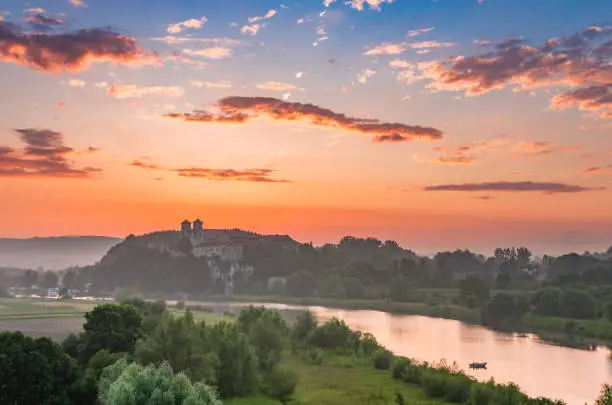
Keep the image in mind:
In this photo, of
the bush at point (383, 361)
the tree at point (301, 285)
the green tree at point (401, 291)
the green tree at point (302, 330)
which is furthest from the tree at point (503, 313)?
the tree at point (301, 285)

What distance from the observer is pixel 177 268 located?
140m

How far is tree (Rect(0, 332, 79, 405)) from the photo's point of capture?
79.5 feet

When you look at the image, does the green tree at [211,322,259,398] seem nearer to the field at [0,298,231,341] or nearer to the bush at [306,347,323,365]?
the bush at [306,347,323,365]

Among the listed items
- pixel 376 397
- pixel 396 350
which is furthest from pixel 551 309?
pixel 376 397

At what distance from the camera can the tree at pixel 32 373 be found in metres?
24.2

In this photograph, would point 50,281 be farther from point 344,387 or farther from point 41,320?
point 344,387

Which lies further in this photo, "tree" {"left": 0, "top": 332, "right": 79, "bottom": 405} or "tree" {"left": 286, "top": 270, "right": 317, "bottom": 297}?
"tree" {"left": 286, "top": 270, "right": 317, "bottom": 297}

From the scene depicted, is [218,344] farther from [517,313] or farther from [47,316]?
[517,313]

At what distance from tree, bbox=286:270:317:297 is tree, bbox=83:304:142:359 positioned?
3532 inches

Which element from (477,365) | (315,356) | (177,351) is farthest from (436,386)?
(177,351)

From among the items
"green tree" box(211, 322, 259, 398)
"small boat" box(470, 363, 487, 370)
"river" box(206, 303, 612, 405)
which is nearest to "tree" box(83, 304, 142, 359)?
"green tree" box(211, 322, 259, 398)

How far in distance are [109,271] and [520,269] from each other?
350ft

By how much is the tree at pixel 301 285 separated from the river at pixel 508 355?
46.7m

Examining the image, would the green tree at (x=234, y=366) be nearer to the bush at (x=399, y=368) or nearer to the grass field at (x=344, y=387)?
the grass field at (x=344, y=387)
